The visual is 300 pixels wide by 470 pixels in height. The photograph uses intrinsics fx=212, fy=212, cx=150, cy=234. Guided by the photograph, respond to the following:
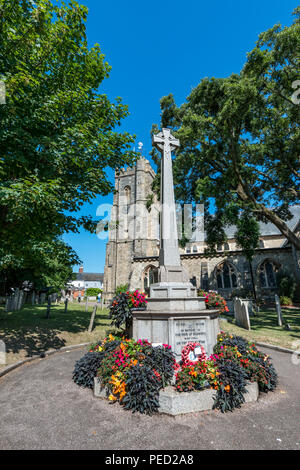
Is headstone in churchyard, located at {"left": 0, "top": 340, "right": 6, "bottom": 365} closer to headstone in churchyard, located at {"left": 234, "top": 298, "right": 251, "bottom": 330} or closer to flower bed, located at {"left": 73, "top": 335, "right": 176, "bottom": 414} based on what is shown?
flower bed, located at {"left": 73, "top": 335, "right": 176, "bottom": 414}

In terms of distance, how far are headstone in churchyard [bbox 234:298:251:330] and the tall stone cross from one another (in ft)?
22.4

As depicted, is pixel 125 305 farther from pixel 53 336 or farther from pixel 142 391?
pixel 53 336

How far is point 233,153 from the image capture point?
13.4m

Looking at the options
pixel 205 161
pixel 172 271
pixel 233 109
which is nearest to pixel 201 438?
pixel 172 271

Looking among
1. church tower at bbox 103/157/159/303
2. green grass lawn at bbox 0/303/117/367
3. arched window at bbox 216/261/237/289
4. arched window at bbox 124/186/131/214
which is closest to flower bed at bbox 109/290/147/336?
green grass lawn at bbox 0/303/117/367

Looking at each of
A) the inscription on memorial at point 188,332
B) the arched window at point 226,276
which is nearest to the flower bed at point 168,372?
the inscription on memorial at point 188,332

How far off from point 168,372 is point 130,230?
31.7 metres

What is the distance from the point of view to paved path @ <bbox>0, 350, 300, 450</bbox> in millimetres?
2908

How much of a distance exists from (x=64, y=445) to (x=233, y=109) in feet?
47.6

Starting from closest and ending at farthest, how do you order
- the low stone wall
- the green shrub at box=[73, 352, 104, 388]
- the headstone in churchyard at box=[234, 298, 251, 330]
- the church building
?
the low stone wall, the green shrub at box=[73, 352, 104, 388], the headstone in churchyard at box=[234, 298, 251, 330], the church building

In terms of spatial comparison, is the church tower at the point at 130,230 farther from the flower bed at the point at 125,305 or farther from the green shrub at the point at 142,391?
the green shrub at the point at 142,391

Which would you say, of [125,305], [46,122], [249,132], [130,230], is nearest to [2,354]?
[125,305]

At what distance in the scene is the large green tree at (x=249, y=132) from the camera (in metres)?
12.1

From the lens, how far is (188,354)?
14.9ft
